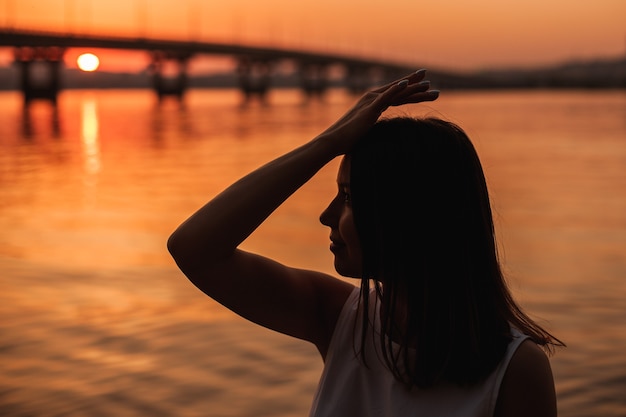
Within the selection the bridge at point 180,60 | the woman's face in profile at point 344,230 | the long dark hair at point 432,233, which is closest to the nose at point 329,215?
the woman's face in profile at point 344,230

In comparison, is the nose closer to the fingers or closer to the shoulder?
the fingers

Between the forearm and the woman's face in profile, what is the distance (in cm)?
7

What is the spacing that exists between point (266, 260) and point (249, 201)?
21 cm

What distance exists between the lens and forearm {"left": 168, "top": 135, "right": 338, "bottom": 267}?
202cm

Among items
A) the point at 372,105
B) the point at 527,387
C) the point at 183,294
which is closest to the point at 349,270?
the point at 372,105

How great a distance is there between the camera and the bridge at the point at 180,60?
283ft

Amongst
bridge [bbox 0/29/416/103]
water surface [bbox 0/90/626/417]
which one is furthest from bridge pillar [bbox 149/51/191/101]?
water surface [bbox 0/90/626/417]

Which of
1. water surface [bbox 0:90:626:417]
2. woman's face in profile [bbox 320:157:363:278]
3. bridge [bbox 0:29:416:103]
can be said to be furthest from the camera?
bridge [bbox 0:29:416:103]

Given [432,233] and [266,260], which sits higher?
[432,233]

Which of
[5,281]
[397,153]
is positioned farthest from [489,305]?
[5,281]

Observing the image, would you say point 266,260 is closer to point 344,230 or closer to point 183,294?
point 344,230

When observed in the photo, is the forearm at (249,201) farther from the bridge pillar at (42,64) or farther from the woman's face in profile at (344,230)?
the bridge pillar at (42,64)

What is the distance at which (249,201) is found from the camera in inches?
79.4

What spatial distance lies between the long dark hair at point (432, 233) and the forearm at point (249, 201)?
14 cm
